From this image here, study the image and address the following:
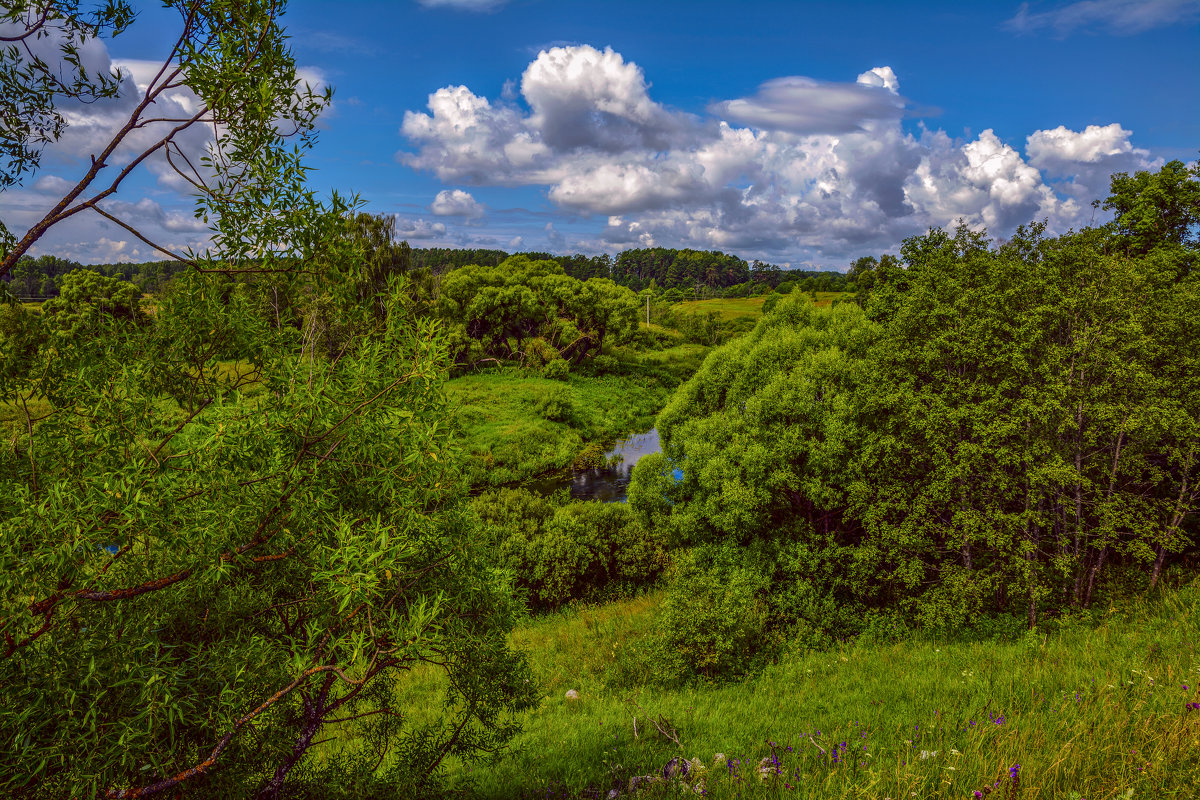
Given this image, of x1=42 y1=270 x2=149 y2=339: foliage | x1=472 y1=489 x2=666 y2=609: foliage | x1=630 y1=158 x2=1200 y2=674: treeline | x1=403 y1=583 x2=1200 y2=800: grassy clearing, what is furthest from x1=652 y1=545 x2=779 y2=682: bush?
x1=42 y1=270 x2=149 y2=339: foliage

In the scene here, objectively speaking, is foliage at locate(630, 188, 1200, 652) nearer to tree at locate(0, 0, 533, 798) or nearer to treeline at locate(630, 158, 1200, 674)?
treeline at locate(630, 158, 1200, 674)

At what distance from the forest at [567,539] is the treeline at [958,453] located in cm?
12

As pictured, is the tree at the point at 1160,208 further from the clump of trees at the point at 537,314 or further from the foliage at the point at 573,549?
the clump of trees at the point at 537,314

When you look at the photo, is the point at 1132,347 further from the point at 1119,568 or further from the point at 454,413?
the point at 454,413

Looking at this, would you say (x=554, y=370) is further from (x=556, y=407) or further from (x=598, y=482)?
(x=598, y=482)

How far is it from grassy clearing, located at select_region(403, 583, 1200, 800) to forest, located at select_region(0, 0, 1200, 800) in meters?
0.08

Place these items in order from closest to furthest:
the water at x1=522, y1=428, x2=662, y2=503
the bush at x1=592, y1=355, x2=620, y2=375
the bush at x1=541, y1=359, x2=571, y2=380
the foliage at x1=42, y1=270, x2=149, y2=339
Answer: the foliage at x1=42, y1=270, x2=149, y2=339 < the water at x1=522, y1=428, x2=662, y2=503 < the bush at x1=541, y1=359, x2=571, y2=380 < the bush at x1=592, y1=355, x2=620, y2=375

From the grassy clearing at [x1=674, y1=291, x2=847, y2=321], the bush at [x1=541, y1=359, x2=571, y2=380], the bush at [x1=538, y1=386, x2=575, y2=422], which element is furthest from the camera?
the grassy clearing at [x1=674, y1=291, x2=847, y2=321]

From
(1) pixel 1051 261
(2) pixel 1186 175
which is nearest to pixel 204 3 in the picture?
(1) pixel 1051 261

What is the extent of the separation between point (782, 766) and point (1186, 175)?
2503cm

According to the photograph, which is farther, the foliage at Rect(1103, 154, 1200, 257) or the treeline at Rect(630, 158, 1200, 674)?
the foliage at Rect(1103, 154, 1200, 257)

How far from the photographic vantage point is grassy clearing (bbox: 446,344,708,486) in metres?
38.1

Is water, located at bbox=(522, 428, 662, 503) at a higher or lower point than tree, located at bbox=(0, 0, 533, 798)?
lower

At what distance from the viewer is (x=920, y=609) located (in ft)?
48.4
